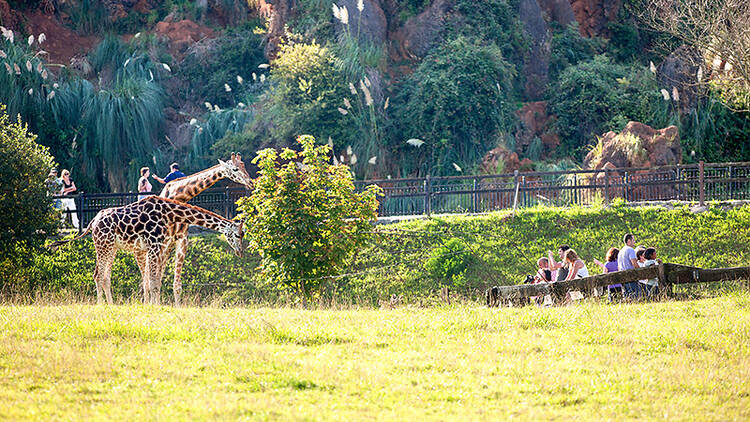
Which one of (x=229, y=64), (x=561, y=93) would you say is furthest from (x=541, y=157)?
(x=229, y=64)

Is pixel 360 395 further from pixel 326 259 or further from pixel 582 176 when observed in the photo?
pixel 582 176

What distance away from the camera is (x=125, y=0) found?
4541 cm

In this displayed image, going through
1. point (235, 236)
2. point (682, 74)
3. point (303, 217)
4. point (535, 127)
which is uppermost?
point (682, 74)

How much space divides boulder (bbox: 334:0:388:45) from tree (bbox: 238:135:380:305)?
64.7 feet

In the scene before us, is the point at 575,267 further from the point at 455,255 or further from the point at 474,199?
the point at 474,199

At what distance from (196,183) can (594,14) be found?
29356 millimetres

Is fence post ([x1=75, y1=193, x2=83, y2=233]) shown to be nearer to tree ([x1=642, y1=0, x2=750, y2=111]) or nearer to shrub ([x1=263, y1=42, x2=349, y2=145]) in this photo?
shrub ([x1=263, y1=42, x2=349, y2=145])

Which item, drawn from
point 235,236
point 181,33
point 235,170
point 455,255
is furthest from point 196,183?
point 181,33

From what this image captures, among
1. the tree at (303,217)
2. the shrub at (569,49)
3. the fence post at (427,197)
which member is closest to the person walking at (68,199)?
the tree at (303,217)

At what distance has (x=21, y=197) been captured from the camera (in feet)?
74.8

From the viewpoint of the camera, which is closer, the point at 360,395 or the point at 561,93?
the point at 360,395

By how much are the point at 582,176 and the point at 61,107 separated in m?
19.7

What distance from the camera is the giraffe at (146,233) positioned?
19.5 m

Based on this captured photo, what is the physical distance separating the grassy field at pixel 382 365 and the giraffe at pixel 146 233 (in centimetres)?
524
